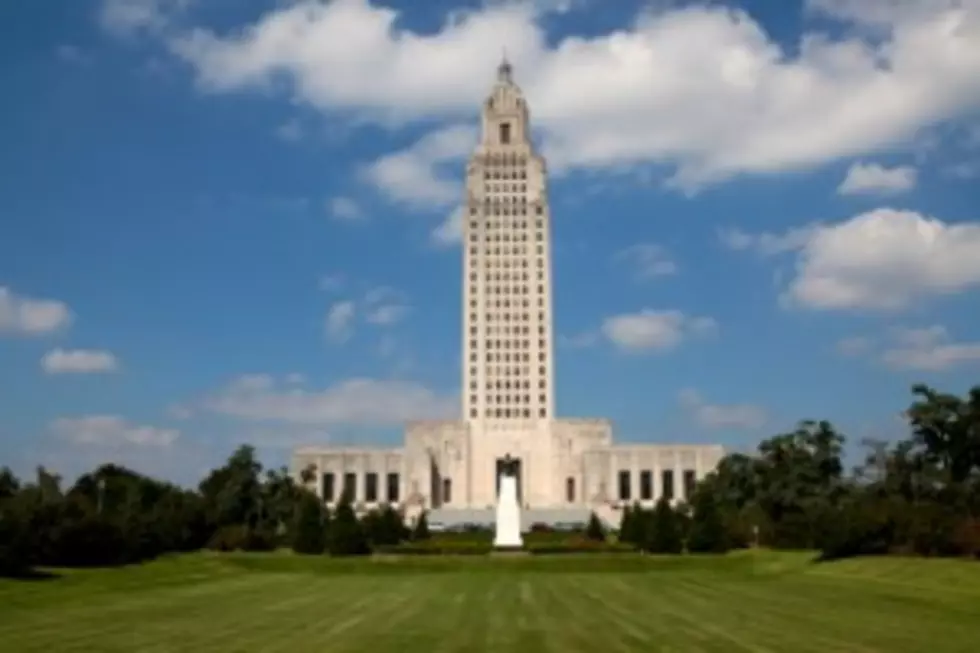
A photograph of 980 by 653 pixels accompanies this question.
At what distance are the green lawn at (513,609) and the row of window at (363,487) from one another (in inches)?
3469

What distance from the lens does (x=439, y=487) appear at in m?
131

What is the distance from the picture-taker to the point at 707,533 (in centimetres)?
5725

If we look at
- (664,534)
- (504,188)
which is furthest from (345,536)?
(504,188)

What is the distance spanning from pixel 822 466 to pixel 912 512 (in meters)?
31.9

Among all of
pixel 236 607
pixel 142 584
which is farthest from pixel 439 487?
pixel 236 607

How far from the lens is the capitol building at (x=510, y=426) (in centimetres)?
12862

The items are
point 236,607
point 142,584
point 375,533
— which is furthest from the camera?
point 375,533

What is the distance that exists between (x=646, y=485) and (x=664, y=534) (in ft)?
253

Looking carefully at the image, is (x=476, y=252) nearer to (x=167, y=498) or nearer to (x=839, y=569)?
(x=167, y=498)

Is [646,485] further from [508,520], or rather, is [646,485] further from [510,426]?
[508,520]

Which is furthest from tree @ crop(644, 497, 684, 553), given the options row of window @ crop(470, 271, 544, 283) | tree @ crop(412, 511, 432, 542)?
row of window @ crop(470, 271, 544, 283)

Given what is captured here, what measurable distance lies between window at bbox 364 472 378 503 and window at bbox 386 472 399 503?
1.49 metres

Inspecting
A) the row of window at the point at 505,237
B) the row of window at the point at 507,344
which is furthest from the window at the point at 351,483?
the row of window at the point at 505,237

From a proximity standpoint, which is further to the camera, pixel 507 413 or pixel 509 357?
pixel 509 357
